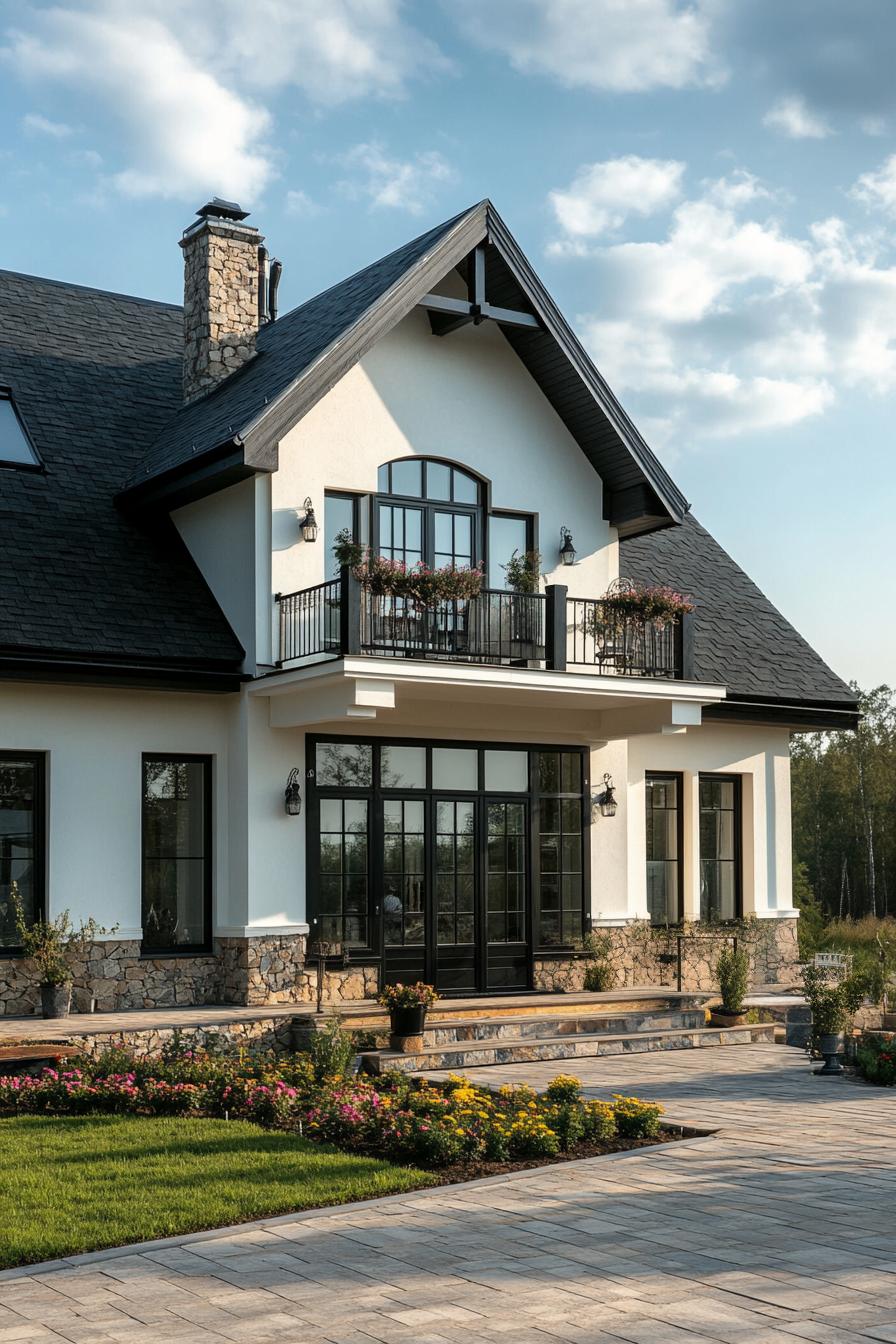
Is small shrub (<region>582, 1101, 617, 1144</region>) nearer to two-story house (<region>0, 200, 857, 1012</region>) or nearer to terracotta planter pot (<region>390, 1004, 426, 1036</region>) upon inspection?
terracotta planter pot (<region>390, 1004, 426, 1036</region>)

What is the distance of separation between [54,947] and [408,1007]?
3.42 metres

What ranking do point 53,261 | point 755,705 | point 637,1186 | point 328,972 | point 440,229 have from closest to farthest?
point 637,1186 → point 328,972 → point 440,229 → point 755,705 → point 53,261

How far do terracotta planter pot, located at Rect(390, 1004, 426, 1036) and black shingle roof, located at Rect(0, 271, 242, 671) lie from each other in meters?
4.01

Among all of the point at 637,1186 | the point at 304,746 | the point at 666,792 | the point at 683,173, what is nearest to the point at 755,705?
the point at 666,792

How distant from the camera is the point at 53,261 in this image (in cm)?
2070

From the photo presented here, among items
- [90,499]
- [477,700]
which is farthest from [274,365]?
[477,700]

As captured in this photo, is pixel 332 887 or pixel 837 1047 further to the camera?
pixel 332 887

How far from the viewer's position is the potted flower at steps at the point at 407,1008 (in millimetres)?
13289

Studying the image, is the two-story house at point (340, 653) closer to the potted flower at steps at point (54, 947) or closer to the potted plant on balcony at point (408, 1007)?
the potted flower at steps at point (54, 947)

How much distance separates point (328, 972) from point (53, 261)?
1120 cm

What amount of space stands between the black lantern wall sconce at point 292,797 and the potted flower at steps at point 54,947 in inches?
83.9

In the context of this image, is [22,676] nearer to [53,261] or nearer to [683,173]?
[683,173]

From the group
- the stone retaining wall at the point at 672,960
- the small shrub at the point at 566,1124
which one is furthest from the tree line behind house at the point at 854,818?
the small shrub at the point at 566,1124

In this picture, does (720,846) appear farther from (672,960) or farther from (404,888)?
(404,888)
